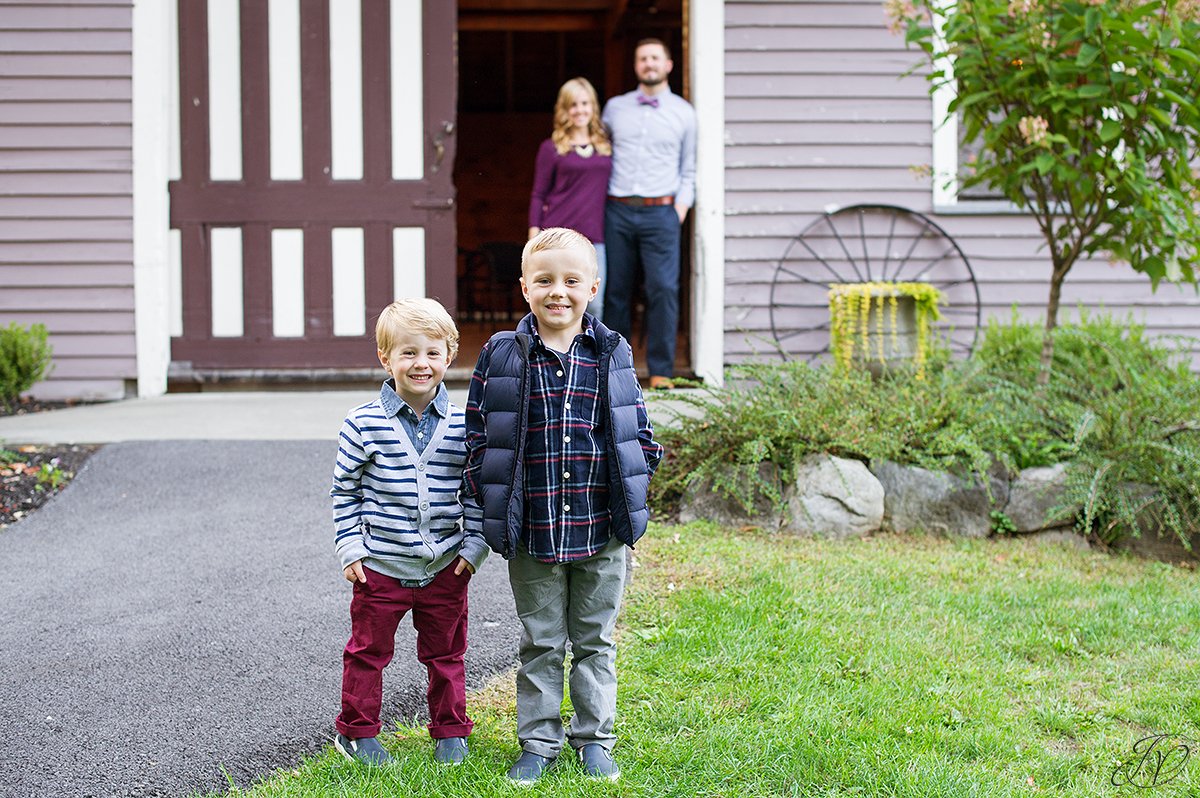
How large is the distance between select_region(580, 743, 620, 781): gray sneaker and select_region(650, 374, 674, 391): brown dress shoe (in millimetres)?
2916

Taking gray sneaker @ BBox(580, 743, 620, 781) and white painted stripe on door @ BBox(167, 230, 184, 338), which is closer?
gray sneaker @ BBox(580, 743, 620, 781)

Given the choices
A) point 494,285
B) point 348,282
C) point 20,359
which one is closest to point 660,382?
point 348,282

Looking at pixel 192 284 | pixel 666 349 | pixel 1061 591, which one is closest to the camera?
pixel 1061 591

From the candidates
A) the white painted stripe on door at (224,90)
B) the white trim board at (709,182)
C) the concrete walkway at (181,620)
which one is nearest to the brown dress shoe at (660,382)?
the white trim board at (709,182)

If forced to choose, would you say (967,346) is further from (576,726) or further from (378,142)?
(576,726)

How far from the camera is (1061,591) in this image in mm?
3873

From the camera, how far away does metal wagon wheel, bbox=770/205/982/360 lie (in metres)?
7.03

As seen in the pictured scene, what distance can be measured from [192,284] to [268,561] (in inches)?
134

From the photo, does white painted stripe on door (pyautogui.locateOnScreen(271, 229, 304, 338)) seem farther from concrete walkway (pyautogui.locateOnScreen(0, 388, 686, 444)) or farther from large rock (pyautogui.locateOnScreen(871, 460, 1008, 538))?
large rock (pyautogui.locateOnScreen(871, 460, 1008, 538))

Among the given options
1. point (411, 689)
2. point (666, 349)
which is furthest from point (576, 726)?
point (666, 349)

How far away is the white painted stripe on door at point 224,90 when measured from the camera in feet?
22.5

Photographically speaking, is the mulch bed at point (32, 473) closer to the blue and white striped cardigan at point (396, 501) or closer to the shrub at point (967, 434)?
the shrub at point (967, 434)

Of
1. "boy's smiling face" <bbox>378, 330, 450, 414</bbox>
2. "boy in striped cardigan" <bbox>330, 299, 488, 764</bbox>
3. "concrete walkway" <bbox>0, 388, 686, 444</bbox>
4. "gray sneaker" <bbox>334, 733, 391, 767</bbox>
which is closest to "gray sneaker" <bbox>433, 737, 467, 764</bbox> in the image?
"boy in striped cardigan" <bbox>330, 299, 488, 764</bbox>

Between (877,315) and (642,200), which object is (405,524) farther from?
(877,315)
